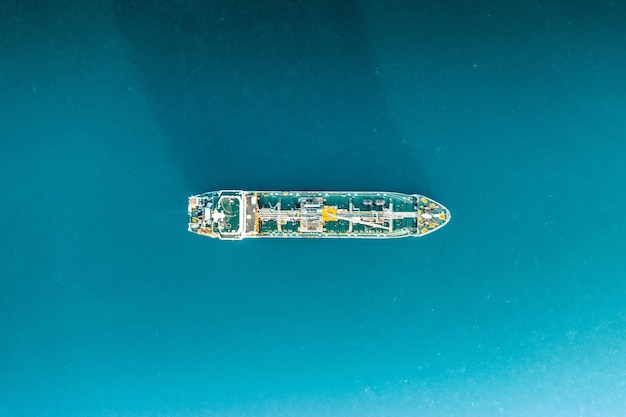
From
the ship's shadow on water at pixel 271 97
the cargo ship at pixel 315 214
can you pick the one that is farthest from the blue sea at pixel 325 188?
the cargo ship at pixel 315 214

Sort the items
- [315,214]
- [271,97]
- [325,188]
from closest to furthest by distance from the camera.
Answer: [315,214]
[325,188]
[271,97]

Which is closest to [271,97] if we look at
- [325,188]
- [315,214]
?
[325,188]

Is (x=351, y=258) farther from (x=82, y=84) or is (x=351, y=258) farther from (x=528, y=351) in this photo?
(x=82, y=84)

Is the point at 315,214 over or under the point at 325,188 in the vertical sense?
under

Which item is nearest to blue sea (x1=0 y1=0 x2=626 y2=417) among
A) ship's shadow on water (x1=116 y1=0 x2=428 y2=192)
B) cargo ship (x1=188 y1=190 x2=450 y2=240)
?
ship's shadow on water (x1=116 y1=0 x2=428 y2=192)

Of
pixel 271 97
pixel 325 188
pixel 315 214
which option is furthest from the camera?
pixel 271 97

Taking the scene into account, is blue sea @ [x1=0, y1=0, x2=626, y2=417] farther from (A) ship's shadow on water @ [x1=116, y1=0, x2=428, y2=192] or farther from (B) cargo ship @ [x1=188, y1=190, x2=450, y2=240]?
(B) cargo ship @ [x1=188, y1=190, x2=450, y2=240]

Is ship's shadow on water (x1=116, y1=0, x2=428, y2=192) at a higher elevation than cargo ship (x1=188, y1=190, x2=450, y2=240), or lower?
higher

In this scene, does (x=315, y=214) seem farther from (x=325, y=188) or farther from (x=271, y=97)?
(x=271, y=97)
